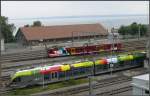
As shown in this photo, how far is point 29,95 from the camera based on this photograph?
31.1 ft

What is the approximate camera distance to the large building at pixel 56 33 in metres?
18.5

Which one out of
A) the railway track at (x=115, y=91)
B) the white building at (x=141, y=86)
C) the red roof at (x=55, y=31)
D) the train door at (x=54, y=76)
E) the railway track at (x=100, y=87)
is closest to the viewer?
the white building at (x=141, y=86)

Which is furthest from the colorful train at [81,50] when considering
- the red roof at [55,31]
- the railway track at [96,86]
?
the railway track at [96,86]

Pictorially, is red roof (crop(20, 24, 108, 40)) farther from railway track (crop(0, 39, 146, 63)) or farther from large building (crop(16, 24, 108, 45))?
railway track (crop(0, 39, 146, 63))

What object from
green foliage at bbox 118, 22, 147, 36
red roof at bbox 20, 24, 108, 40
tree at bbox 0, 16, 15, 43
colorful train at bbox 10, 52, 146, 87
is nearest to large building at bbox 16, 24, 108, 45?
red roof at bbox 20, 24, 108, 40

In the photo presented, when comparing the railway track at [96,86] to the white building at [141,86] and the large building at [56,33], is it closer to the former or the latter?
the white building at [141,86]

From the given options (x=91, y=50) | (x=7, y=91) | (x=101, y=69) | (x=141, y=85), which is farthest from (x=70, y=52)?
(x=141, y=85)

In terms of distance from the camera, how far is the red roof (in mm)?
18672

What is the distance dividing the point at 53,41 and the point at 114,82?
8491 millimetres

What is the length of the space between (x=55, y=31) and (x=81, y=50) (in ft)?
14.6

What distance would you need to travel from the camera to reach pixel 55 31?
19734mm

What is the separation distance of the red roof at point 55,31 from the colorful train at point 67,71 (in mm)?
6762

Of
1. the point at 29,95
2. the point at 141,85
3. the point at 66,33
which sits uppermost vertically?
the point at 66,33

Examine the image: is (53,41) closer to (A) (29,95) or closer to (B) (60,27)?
(B) (60,27)
